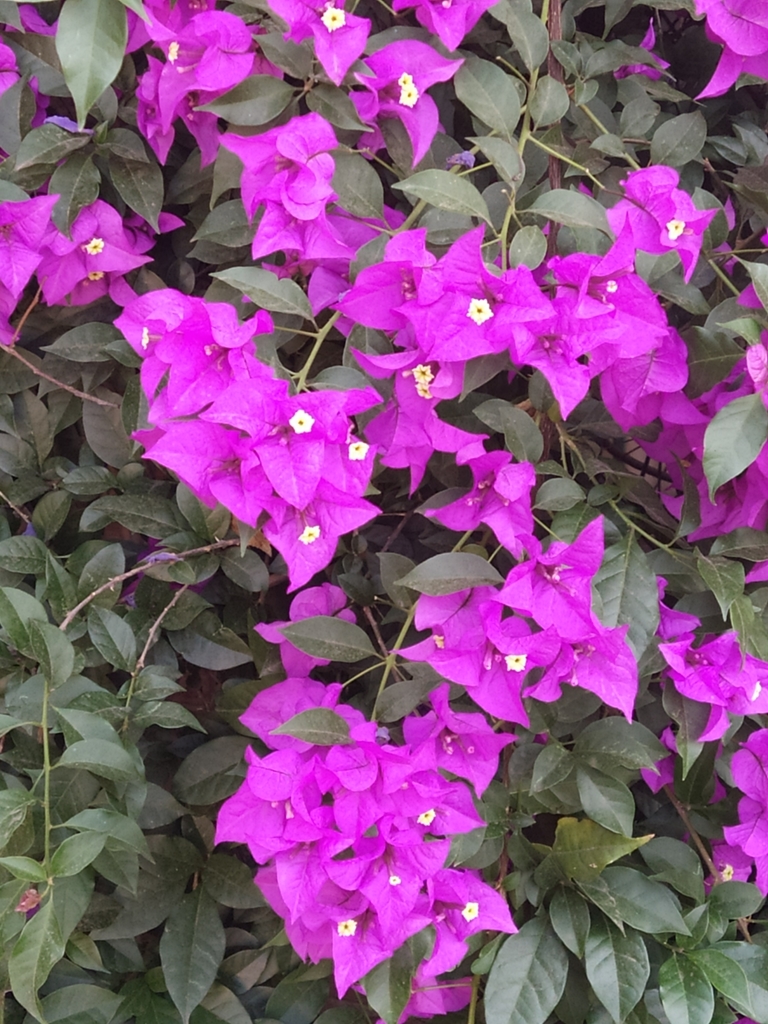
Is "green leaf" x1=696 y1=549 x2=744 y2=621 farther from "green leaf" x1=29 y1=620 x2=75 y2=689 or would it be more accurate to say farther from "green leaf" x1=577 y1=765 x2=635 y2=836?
"green leaf" x1=29 y1=620 x2=75 y2=689

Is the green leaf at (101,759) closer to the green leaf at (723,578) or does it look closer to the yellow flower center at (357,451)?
the yellow flower center at (357,451)

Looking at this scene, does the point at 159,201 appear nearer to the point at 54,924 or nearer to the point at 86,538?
the point at 86,538

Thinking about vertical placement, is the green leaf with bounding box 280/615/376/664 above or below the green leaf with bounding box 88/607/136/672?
above

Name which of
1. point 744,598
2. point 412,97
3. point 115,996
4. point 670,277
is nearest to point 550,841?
point 744,598

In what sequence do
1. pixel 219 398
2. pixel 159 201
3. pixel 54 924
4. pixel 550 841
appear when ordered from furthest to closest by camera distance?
1. pixel 550 841
2. pixel 159 201
3. pixel 54 924
4. pixel 219 398

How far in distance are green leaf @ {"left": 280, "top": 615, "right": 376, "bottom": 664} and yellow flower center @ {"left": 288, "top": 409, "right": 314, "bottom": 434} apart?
0.25 metres

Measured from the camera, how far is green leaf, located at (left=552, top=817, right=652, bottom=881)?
2.79ft

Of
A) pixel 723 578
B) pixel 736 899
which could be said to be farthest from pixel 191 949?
pixel 723 578

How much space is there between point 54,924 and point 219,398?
49 cm

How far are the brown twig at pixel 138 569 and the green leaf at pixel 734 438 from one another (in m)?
0.50

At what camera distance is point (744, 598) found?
810mm

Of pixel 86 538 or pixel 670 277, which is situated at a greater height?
pixel 670 277

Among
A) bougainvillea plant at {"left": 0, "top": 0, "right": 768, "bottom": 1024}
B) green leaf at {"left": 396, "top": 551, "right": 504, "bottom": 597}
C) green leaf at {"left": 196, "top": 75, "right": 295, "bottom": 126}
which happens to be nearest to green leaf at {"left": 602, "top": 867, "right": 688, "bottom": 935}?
bougainvillea plant at {"left": 0, "top": 0, "right": 768, "bottom": 1024}

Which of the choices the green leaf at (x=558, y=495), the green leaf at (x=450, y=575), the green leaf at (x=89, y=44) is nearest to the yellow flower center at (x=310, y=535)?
the green leaf at (x=450, y=575)
